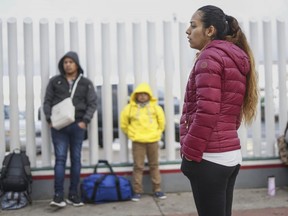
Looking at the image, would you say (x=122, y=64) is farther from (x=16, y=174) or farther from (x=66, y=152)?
(x=16, y=174)

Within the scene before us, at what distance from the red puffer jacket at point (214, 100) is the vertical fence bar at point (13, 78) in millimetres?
3655

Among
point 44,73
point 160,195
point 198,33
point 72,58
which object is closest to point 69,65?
point 72,58

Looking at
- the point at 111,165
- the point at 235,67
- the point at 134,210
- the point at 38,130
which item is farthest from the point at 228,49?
the point at 38,130

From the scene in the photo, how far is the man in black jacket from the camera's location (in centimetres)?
538

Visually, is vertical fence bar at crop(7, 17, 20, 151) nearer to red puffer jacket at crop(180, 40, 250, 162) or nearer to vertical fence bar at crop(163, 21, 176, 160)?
vertical fence bar at crop(163, 21, 176, 160)

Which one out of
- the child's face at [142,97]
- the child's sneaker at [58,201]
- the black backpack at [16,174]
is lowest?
the child's sneaker at [58,201]

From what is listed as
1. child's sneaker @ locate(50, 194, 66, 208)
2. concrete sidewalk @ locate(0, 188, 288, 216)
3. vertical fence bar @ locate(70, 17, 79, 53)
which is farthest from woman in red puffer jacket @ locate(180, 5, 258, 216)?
vertical fence bar @ locate(70, 17, 79, 53)

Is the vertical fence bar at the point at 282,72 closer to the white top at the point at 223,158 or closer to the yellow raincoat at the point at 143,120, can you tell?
the yellow raincoat at the point at 143,120

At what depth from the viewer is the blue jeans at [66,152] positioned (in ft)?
17.6

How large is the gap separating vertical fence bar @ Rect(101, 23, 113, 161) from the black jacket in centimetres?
38

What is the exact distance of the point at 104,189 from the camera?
541cm

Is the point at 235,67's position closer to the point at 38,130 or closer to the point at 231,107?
the point at 231,107

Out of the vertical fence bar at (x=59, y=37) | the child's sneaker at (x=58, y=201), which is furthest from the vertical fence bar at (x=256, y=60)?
the child's sneaker at (x=58, y=201)

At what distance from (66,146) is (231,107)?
3303mm
